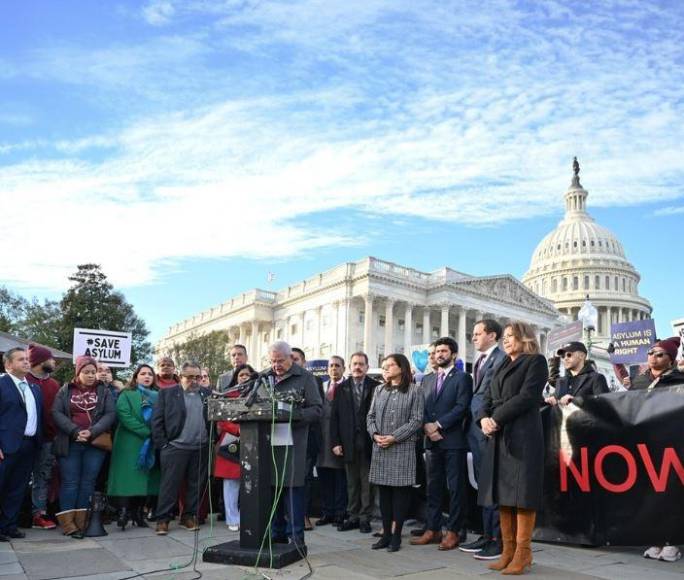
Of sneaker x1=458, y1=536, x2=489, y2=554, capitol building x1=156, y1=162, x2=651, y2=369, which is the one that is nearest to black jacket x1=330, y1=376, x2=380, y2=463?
sneaker x1=458, y1=536, x2=489, y2=554

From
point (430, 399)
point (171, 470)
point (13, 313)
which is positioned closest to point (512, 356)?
point (430, 399)

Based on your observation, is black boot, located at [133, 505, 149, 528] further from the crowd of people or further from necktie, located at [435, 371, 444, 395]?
necktie, located at [435, 371, 444, 395]

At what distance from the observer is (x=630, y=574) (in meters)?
5.98

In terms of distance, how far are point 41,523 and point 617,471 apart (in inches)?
262

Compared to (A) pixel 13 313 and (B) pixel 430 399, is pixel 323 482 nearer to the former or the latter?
(B) pixel 430 399

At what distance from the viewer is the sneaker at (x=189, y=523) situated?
8305 mm

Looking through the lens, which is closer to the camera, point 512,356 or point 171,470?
point 512,356

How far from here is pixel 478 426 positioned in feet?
24.2

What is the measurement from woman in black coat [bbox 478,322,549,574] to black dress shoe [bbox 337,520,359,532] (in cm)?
247

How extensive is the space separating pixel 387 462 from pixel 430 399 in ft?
2.98

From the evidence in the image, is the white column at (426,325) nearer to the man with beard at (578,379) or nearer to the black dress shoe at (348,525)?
the black dress shoe at (348,525)

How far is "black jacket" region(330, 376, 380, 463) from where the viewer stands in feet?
27.9

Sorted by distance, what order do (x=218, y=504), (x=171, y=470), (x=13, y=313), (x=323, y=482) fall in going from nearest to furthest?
(x=171, y=470) < (x=323, y=482) < (x=218, y=504) < (x=13, y=313)

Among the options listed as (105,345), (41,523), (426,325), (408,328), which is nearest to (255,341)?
(408,328)
